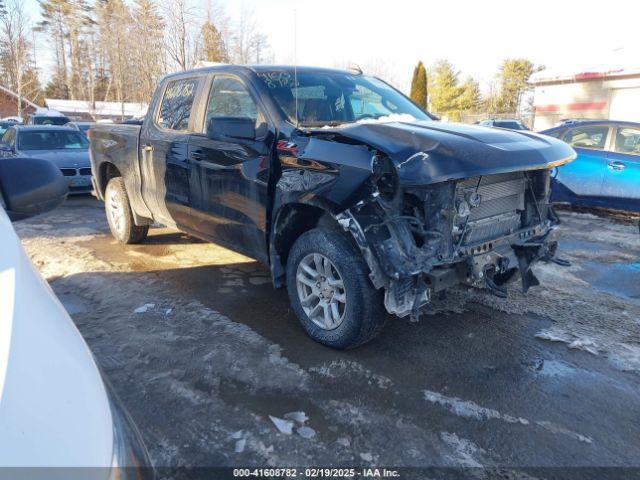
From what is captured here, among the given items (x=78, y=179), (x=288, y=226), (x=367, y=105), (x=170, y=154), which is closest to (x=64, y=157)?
(x=78, y=179)

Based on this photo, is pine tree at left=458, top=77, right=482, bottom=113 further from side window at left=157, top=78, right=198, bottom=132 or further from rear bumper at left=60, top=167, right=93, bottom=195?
side window at left=157, top=78, right=198, bottom=132

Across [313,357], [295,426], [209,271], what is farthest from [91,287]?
[295,426]

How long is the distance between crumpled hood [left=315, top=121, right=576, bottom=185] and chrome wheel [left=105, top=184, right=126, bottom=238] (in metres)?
3.68

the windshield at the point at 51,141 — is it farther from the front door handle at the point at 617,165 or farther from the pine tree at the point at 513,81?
the pine tree at the point at 513,81

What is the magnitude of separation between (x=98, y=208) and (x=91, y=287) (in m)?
4.79

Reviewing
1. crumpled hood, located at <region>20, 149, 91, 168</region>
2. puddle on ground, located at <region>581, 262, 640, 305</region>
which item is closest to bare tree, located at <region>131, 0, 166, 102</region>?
crumpled hood, located at <region>20, 149, 91, 168</region>

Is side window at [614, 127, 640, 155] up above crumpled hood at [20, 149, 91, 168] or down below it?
above

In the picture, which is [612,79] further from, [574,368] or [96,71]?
[96,71]

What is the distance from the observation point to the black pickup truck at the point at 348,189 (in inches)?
120

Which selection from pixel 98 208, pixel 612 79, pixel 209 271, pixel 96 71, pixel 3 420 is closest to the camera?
pixel 3 420

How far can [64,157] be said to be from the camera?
32.4 ft

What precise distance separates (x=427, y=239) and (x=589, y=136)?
6637 mm

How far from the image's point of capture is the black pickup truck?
3039 millimetres

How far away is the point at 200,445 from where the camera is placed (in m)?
2.53
